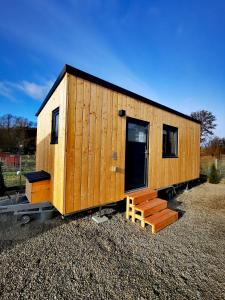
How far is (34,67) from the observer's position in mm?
8445

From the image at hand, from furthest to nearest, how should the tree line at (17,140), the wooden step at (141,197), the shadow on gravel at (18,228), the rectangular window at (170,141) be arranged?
the tree line at (17,140) < the rectangular window at (170,141) < the wooden step at (141,197) < the shadow on gravel at (18,228)

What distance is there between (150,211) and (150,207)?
0.29 ft

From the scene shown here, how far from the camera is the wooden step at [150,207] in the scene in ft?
11.9

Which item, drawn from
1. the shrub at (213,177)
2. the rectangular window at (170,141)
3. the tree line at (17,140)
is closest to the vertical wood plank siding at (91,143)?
the rectangular window at (170,141)

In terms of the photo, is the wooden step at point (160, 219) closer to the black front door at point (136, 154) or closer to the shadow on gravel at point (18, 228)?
the black front door at point (136, 154)

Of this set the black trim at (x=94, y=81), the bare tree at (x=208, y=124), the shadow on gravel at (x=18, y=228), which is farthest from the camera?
the bare tree at (x=208, y=124)

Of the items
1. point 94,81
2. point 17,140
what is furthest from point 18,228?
point 17,140

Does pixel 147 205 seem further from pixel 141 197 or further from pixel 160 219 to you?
pixel 160 219

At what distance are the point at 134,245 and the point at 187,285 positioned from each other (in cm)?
103

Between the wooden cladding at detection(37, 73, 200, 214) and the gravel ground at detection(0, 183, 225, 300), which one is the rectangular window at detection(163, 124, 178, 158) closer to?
the wooden cladding at detection(37, 73, 200, 214)

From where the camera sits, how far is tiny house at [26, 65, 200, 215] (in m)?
3.20

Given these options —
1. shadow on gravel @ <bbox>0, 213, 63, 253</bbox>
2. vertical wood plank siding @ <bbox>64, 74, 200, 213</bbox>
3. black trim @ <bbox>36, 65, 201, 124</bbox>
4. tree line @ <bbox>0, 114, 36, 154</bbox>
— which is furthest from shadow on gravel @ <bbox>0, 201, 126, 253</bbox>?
tree line @ <bbox>0, 114, 36, 154</bbox>

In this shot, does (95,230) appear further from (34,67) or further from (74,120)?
(34,67)

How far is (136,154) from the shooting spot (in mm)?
4734
